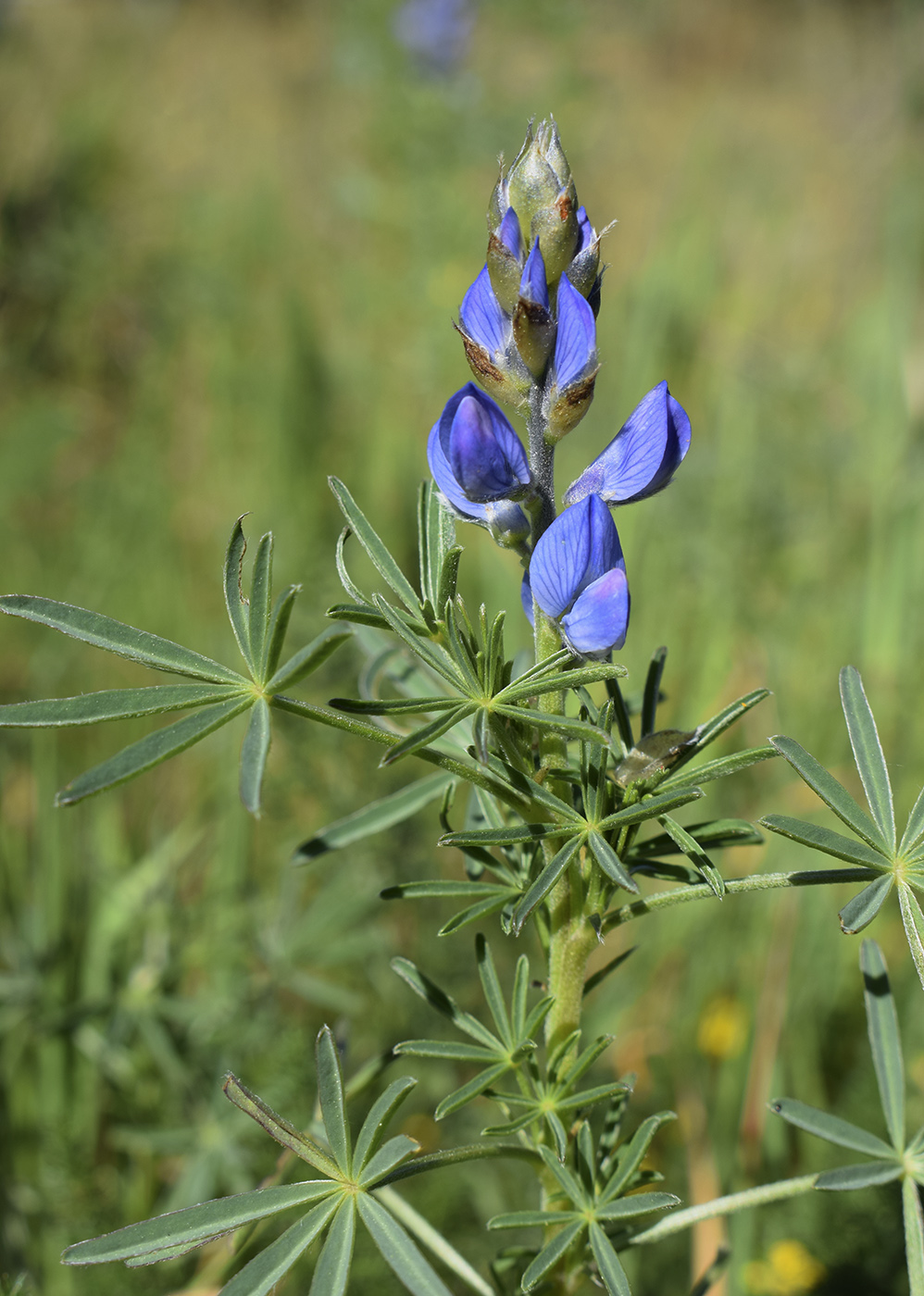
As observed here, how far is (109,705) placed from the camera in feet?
1.86

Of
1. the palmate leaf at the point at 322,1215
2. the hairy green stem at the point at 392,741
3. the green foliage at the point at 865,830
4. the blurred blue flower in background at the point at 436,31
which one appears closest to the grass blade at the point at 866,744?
the green foliage at the point at 865,830

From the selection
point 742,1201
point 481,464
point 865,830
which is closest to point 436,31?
point 481,464

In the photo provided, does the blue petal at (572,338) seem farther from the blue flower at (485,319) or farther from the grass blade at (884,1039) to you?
the grass blade at (884,1039)

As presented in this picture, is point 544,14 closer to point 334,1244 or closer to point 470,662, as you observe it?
point 470,662

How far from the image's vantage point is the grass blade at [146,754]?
494 mm

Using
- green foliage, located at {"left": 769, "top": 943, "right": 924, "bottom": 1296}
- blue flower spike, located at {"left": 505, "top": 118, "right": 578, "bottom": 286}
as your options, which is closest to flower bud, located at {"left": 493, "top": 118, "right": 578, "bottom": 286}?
blue flower spike, located at {"left": 505, "top": 118, "right": 578, "bottom": 286}

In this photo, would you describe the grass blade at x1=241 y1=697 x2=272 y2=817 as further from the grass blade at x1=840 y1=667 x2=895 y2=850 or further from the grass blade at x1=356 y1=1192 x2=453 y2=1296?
the grass blade at x1=840 y1=667 x2=895 y2=850

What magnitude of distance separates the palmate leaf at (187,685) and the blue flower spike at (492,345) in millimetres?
166

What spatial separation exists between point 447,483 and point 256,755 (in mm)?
207

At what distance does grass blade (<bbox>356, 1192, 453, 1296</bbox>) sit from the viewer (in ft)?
1.89

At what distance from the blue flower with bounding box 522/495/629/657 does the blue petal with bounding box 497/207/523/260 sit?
16 centimetres

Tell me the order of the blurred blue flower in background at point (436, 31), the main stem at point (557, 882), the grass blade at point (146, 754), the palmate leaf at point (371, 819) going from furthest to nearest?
the blurred blue flower in background at point (436, 31)
the palmate leaf at point (371, 819)
the main stem at point (557, 882)
the grass blade at point (146, 754)

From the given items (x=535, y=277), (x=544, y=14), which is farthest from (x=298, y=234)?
(x=535, y=277)

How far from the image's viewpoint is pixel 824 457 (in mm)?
2402
